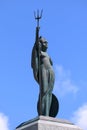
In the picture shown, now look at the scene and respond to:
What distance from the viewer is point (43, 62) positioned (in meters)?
19.6

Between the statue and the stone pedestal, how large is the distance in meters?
0.78

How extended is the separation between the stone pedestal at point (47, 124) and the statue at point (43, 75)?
78cm

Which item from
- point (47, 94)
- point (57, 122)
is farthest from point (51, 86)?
point (57, 122)

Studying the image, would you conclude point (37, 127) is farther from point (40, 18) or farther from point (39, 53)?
point (40, 18)

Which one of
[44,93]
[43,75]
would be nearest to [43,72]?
[43,75]

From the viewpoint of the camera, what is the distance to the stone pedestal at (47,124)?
18.1m

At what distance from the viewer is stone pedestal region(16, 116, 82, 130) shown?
18.1 meters

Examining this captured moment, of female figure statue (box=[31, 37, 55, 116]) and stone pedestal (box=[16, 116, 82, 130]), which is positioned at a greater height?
female figure statue (box=[31, 37, 55, 116])

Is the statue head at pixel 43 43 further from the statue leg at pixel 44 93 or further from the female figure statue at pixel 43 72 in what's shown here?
the statue leg at pixel 44 93

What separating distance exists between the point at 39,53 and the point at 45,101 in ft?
6.17

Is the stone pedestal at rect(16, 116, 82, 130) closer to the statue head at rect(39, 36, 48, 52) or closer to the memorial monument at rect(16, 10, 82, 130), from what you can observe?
the memorial monument at rect(16, 10, 82, 130)

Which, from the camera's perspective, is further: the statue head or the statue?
the statue head

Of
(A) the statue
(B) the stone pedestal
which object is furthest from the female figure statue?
(B) the stone pedestal

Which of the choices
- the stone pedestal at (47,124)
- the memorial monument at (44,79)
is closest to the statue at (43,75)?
the memorial monument at (44,79)
